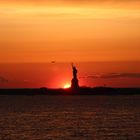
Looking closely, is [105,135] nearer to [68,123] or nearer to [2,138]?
[2,138]

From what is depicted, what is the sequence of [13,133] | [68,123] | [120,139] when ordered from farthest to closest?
1. [68,123]
2. [13,133]
3. [120,139]

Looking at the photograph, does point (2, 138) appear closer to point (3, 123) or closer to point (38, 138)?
point (38, 138)

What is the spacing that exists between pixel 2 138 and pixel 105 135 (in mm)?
11219

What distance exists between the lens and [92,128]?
8400cm

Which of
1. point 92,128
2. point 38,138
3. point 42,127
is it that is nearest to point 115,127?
point 92,128

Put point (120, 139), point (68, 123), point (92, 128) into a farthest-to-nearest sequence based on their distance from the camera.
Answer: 1. point (68, 123)
2. point (92, 128)
3. point (120, 139)

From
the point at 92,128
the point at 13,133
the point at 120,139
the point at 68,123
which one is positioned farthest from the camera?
the point at 68,123

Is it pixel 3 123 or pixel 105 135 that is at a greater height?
pixel 3 123

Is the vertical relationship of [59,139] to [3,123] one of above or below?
below

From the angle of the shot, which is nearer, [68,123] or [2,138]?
[2,138]

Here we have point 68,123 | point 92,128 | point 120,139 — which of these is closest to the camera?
point 120,139

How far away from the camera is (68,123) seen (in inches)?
3688

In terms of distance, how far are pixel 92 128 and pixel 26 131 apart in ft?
28.2

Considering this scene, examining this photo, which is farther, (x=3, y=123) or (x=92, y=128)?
(x=3, y=123)
